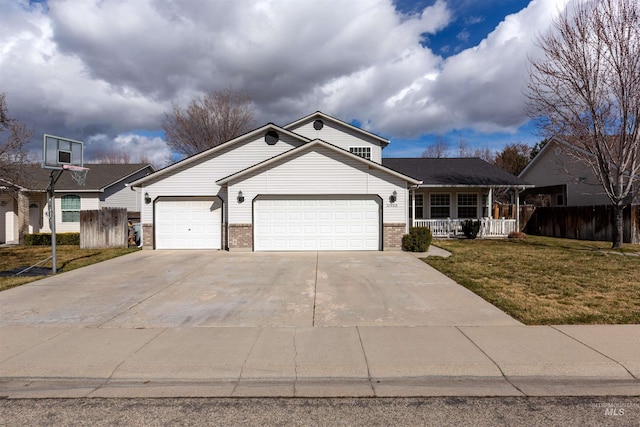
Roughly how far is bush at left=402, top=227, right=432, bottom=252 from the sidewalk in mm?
9183

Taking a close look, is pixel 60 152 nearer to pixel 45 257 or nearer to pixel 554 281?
pixel 45 257

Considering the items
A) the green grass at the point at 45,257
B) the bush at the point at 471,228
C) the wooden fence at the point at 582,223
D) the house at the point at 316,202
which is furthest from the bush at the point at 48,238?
the wooden fence at the point at 582,223

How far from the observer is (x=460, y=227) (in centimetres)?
2156

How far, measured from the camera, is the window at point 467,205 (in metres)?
22.3

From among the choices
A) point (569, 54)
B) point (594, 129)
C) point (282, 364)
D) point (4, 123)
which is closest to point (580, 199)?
point (594, 129)

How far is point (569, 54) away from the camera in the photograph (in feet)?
52.1

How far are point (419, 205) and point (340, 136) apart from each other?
20.5ft

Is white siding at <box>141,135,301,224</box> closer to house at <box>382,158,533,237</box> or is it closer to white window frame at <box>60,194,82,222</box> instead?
house at <box>382,158,533,237</box>

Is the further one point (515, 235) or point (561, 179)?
point (561, 179)

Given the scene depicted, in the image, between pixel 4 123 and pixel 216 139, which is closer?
pixel 4 123

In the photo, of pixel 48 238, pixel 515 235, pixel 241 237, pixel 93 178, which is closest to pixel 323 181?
pixel 241 237

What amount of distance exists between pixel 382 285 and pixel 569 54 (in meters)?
14.2

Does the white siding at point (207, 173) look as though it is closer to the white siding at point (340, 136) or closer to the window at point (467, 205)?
the white siding at point (340, 136)

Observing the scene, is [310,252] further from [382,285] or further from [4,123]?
[4,123]
